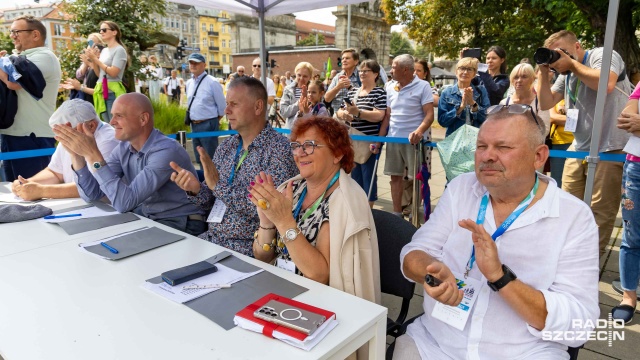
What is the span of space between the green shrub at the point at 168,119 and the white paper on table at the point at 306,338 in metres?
7.84

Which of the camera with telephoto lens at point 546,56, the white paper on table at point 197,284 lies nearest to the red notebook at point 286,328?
the white paper on table at point 197,284

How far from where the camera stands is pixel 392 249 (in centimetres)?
201

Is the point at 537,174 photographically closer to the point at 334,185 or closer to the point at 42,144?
the point at 334,185

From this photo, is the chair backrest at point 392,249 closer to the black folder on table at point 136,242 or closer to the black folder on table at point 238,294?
the black folder on table at point 238,294

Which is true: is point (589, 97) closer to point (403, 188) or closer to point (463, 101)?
point (463, 101)

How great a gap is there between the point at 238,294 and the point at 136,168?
1723mm

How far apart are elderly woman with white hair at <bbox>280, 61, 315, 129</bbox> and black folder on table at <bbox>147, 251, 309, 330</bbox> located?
415 cm

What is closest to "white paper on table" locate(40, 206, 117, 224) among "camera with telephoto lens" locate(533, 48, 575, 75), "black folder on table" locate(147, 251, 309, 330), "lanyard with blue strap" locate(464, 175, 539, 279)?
"black folder on table" locate(147, 251, 309, 330)

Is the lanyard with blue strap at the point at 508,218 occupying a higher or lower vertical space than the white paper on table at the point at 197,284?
higher

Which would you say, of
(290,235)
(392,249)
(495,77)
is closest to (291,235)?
(290,235)

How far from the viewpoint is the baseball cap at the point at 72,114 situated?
280 cm

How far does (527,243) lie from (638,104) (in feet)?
5.67

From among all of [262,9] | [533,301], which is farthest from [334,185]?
[262,9]

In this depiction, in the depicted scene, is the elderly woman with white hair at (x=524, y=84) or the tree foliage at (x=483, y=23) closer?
the elderly woman with white hair at (x=524, y=84)
